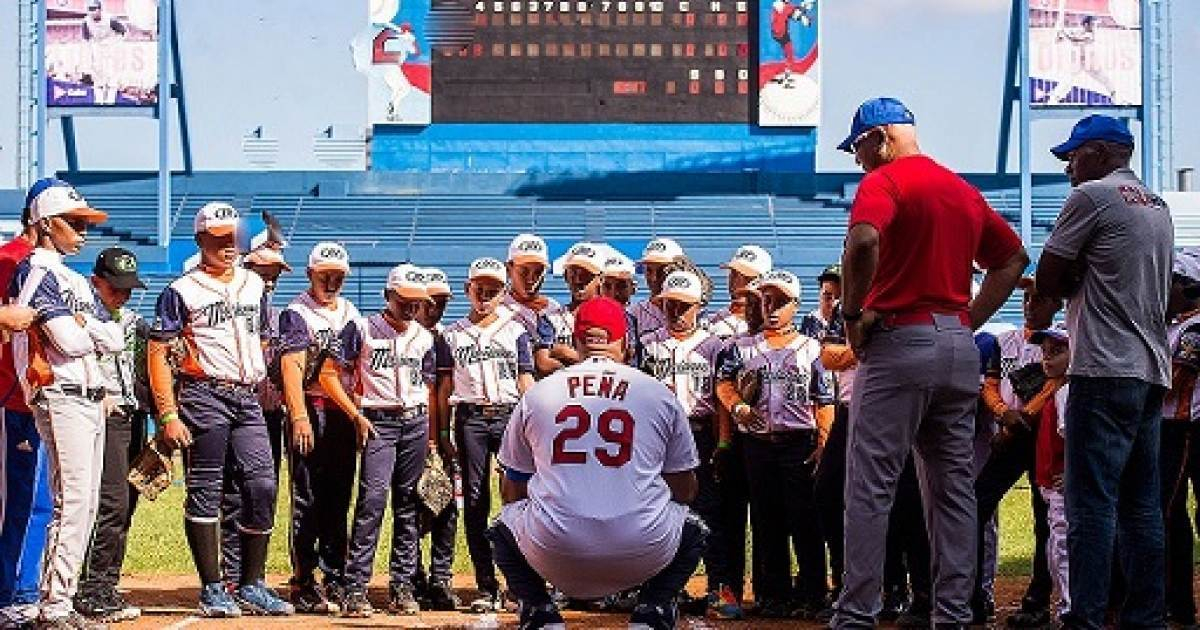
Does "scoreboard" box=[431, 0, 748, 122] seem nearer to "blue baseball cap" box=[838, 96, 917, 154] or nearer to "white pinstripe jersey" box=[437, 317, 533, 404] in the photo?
"white pinstripe jersey" box=[437, 317, 533, 404]

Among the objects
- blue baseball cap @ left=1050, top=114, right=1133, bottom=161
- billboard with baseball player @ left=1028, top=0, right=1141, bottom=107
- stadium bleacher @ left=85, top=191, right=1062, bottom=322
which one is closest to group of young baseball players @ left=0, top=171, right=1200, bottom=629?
blue baseball cap @ left=1050, top=114, right=1133, bottom=161

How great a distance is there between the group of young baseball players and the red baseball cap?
2.04 m

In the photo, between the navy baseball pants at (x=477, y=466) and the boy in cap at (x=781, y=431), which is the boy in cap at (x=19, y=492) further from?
the boy in cap at (x=781, y=431)

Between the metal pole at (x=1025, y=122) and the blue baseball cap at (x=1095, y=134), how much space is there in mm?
29394

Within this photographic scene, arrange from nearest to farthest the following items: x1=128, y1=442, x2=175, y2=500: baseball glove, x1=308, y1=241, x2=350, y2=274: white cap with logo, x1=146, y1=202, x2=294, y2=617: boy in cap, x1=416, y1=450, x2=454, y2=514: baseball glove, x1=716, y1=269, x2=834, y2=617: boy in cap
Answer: x1=146, y1=202, x2=294, y2=617: boy in cap, x1=716, y1=269, x2=834, y2=617: boy in cap, x1=128, y1=442, x2=175, y2=500: baseball glove, x1=416, y1=450, x2=454, y2=514: baseball glove, x1=308, y1=241, x2=350, y2=274: white cap with logo

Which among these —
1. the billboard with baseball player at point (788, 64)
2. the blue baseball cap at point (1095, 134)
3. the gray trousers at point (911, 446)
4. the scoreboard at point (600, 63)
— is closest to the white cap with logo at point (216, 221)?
the gray trousers at point (911, 446)

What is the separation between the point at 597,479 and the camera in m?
7.68

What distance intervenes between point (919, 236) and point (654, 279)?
14.4 feet

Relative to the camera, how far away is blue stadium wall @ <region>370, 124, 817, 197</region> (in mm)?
38844

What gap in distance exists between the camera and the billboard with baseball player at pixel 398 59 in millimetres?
36844

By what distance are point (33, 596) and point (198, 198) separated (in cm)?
3510

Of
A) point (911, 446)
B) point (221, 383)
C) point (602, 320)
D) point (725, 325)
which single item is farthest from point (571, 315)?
point (911, 446)

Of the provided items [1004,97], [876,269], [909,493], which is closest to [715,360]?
[909,493]

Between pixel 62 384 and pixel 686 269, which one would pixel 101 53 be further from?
pixel 62 384
